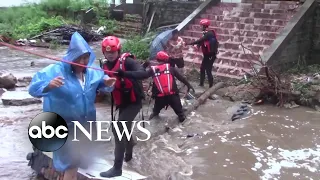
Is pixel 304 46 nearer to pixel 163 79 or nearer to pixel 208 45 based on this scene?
pixel 208 45

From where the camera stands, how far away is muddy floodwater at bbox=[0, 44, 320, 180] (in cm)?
576

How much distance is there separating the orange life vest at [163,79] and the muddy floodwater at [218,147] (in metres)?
0.63

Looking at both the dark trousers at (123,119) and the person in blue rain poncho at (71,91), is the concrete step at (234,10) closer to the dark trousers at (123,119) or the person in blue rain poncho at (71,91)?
the dark trousers at (123,119)

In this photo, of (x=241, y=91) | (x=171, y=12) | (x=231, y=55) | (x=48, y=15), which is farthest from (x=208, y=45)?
(x=48, y=15)

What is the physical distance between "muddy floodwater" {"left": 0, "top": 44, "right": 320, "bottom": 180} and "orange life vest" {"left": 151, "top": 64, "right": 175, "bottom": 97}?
0.63 m

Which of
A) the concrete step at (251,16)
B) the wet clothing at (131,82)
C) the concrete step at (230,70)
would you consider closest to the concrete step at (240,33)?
the concrete step at (251,16)

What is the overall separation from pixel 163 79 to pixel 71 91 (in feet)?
11.5

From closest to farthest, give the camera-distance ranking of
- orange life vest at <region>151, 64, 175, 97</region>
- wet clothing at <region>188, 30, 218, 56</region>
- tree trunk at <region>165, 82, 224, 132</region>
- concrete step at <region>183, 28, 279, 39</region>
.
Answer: orange life vest at <region>151, 64, 175, 97</region> < tree trunk at <region>165, 82, 224, 132</region> < wet clothing at <region>188, 30, 218, 56</region> < concrete step at <region>183, 28, 279, 39</region>

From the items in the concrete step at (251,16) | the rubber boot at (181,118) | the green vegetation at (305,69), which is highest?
the concrete step at (251,16)

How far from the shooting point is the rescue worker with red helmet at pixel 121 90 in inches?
191

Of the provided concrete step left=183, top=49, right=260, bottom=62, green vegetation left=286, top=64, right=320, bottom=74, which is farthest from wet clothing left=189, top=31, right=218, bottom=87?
green vegetation left=286, top=64, right=320, bottom=74

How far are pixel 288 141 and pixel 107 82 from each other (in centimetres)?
403

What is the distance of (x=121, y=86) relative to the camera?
508 cm

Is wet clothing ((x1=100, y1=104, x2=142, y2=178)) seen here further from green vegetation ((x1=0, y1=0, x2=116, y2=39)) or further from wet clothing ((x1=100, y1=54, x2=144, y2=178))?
green vegetation ((x1=0, y1=0, x2=116, y2=39))
